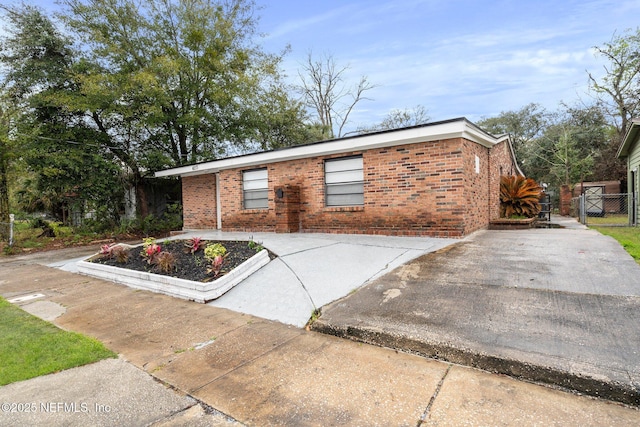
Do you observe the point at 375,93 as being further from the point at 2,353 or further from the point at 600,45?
the point at 2,353

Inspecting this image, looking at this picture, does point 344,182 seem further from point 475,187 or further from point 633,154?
point 633,154

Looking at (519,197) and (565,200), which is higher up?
(519,197)

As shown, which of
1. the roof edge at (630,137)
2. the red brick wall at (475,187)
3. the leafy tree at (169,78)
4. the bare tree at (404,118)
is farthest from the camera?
the bare tree at (404,118)

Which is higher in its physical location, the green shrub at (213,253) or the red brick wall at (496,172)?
the red brick wall at (496,172)

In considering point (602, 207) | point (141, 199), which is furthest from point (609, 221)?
point (141, 199)

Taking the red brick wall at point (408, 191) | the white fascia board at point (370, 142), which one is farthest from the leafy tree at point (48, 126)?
the red brick wall at point (408, 191)

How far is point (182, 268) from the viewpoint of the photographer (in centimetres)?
614

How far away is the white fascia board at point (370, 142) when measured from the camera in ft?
23.3

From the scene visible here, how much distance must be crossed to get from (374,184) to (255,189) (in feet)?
14.5

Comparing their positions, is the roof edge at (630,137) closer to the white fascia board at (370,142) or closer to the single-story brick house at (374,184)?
the single-story brick house at (374,184)

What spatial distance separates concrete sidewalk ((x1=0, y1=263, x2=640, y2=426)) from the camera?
6.95 feet

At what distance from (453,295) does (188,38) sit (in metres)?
16.1

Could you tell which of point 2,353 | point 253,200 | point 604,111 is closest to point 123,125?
point 253,200

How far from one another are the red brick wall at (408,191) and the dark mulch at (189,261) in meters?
2.65
